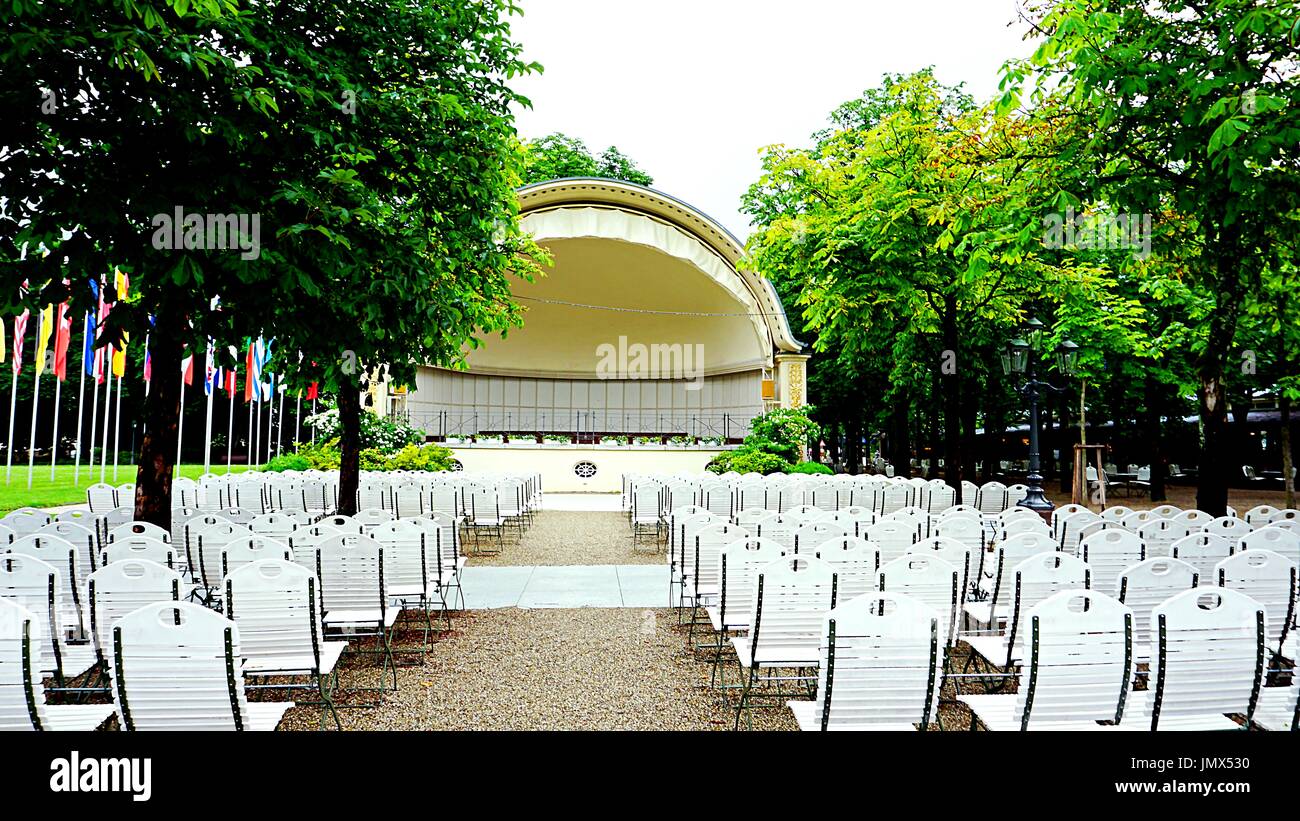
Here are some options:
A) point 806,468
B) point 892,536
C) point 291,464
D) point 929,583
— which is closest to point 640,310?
point 806,468

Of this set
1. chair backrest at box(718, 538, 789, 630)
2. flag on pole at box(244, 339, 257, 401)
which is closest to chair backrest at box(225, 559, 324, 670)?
chair backrest at box(718, 538, 789, 630)

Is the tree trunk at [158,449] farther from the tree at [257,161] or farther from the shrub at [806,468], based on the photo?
the shrub at [806,468]

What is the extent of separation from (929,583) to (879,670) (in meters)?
1.73

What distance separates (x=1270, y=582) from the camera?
17.3ft

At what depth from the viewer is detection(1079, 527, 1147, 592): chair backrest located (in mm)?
6363

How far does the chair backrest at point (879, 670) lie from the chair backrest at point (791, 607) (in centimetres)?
103

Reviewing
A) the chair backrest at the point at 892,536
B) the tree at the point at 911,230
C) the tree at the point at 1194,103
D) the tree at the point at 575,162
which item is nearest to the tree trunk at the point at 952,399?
the tree at the point at 911,230

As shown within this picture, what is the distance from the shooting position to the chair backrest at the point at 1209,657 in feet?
12.0

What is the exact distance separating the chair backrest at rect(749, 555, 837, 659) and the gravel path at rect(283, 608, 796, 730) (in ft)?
1.49

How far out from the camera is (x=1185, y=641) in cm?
365

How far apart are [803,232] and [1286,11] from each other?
8.00 metres

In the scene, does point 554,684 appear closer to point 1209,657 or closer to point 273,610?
point 273,610

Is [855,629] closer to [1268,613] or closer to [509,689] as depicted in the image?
[509,689]

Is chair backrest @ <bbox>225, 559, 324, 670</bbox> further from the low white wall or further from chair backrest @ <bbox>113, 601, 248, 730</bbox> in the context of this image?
the low white wall
